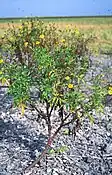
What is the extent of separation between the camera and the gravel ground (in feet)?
24.8

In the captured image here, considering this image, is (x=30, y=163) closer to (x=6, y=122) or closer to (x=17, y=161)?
(x=17, y=161)

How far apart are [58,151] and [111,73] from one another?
29.4 ft

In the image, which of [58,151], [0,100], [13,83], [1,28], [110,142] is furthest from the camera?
[1,28]

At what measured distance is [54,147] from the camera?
329 inches

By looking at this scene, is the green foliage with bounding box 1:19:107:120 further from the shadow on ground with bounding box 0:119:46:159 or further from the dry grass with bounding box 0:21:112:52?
the dry grass with bounding box 0:21:112:52

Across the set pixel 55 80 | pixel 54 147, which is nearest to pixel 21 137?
pixel 54 147

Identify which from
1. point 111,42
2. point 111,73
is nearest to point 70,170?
point 111,73

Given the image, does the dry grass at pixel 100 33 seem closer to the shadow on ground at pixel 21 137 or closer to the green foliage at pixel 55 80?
the shadow on ground at pixel 21 137

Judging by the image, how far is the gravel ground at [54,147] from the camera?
755 cm

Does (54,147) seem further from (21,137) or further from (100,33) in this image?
(100,33)

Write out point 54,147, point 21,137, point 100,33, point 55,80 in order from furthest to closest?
point 100,33 < point 21,137 < point 54,147 < point 55,80

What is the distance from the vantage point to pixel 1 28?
30656 millimetres

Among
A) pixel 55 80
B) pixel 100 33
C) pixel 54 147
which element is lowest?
pixel 54 147

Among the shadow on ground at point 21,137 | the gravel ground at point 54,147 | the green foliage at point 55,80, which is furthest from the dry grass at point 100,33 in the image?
the green foliage at point 55,80
